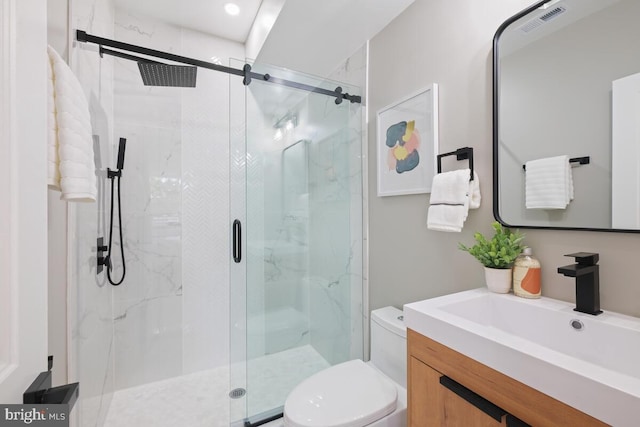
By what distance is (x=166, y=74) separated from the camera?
73.6 inches

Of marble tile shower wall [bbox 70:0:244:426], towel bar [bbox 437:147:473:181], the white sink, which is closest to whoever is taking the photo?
the white sink

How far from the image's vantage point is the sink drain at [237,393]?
1913mm

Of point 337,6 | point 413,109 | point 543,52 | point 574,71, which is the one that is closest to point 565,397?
point 574,71

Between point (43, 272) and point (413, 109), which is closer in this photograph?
point (43, 272)

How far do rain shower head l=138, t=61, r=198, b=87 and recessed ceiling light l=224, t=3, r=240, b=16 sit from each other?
57cm

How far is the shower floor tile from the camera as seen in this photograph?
67.9 inches

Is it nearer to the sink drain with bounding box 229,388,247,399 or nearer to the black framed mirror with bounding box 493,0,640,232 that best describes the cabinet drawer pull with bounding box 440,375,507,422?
the black framed mirror with bounding box 493,0,640,232

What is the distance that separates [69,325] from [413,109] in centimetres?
196

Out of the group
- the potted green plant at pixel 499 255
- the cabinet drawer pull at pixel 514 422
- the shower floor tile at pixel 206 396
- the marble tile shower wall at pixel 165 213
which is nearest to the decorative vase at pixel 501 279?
the potted green plant at pixel 499 255

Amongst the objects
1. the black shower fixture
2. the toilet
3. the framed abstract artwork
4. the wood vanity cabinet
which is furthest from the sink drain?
the framed abstract artwork

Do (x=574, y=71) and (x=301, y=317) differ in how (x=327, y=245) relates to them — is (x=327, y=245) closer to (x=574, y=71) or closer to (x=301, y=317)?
(x=301, y=317)

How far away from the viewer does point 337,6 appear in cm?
161

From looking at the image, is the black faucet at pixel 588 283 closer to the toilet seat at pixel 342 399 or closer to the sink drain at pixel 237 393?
the toilet seat at pixel 342 399

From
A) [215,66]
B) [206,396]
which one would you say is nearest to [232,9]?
[215,66]
